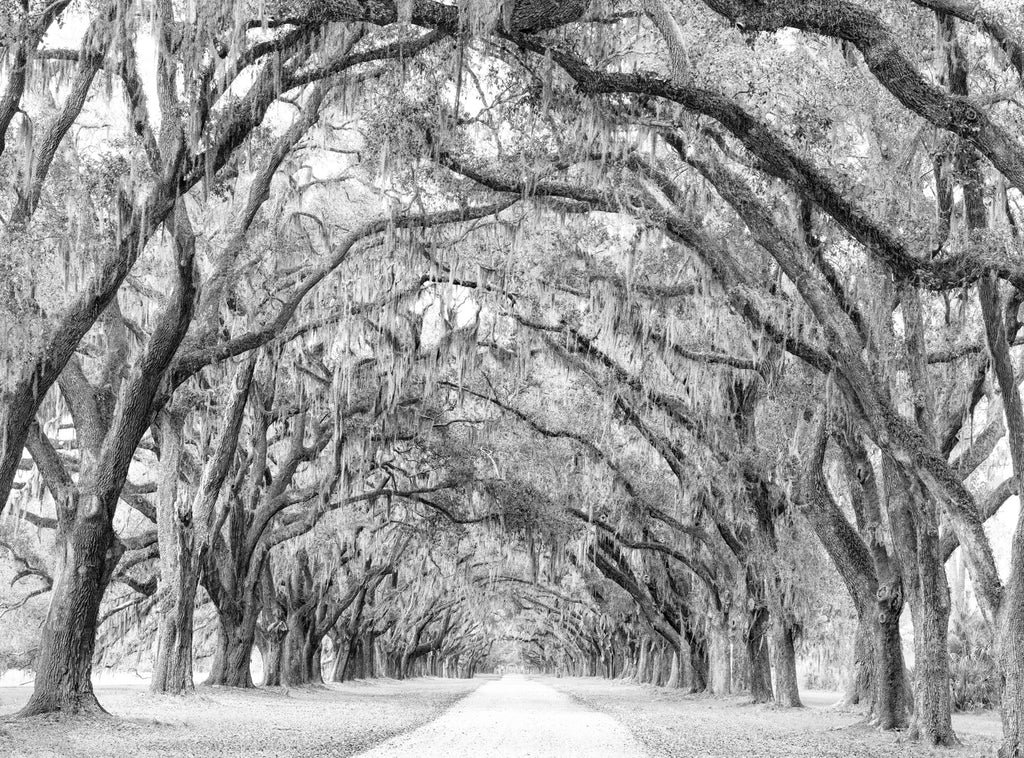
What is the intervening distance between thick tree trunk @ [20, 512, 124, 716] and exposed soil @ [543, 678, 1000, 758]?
6780 mm

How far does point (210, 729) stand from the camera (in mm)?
12852

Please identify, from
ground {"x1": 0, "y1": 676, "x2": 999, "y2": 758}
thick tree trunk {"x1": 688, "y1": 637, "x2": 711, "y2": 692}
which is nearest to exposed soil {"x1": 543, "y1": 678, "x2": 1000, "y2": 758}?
ground {"x1": 0, "y1": 676, "x2": 999, "y2": 758}

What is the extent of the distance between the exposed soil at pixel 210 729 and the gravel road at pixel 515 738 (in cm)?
45

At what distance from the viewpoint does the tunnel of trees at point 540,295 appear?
9945 mm

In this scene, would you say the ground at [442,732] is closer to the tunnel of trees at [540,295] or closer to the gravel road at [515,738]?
the gravel road at [515,738]

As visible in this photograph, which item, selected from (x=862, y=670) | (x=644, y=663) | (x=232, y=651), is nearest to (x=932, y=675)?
(x=862, y=670)

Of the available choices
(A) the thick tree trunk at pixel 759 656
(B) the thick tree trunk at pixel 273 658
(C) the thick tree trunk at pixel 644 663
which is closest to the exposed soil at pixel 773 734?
(A) the thick tree trunk at pixel 759 656

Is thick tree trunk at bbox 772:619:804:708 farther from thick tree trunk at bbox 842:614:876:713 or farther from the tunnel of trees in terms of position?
thick tree trunk at bbox 842:614:876:713

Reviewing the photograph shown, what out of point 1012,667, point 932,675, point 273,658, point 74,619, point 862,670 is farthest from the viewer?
point 273,658

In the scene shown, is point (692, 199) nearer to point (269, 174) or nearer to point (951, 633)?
point (269, 174)

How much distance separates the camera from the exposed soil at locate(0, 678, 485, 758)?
32.2 ft

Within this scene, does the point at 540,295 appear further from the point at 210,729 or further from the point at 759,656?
the point at 759,656

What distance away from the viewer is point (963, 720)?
18109mm

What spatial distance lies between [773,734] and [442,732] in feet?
→ 15.3
